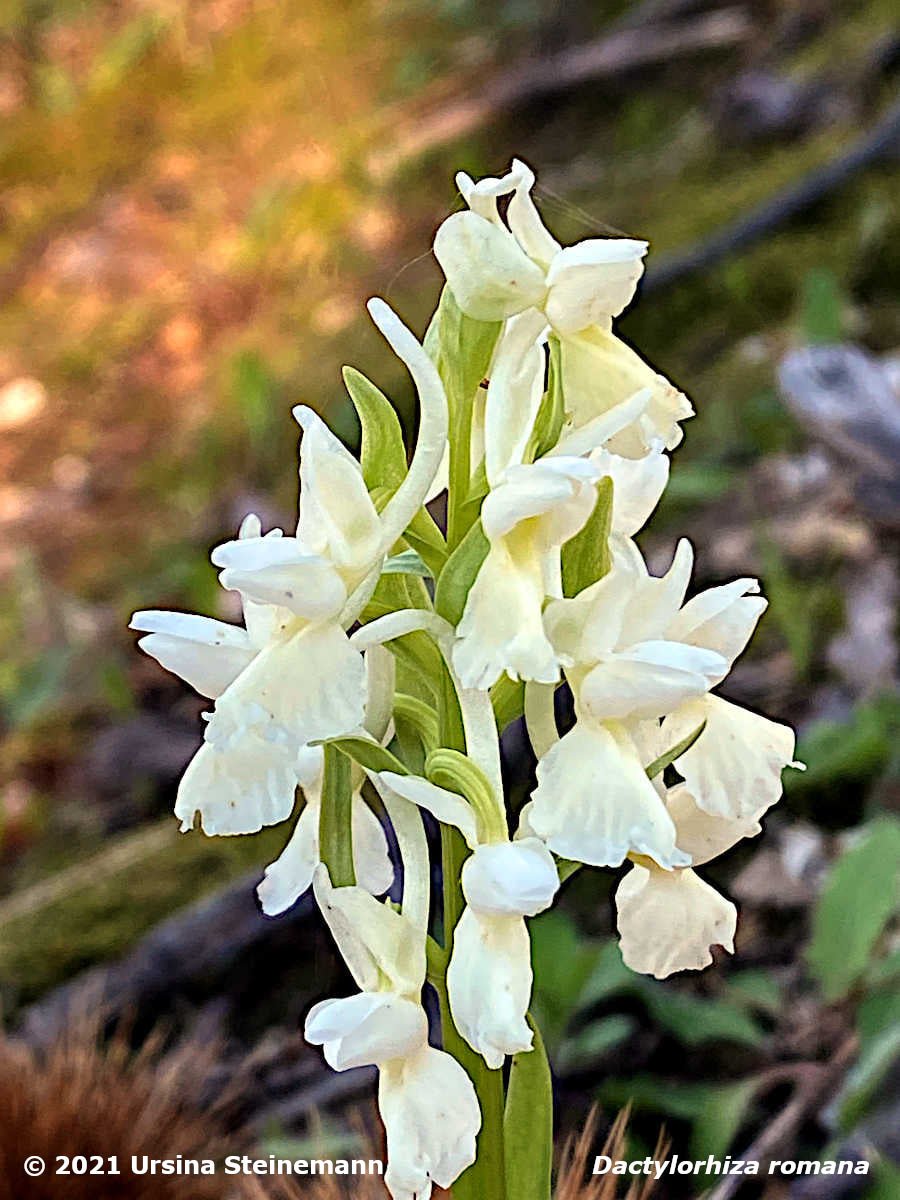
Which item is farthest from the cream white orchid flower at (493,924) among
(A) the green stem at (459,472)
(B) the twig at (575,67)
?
(B) the twig at (575,67)

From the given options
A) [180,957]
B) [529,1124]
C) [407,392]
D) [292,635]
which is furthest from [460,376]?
[407,392]

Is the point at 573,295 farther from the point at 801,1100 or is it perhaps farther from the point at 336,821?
the point at 801,1100

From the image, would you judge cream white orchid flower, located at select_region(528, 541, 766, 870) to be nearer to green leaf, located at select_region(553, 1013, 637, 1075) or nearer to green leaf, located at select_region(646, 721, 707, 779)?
green leaf, located at select_region(646, 721, 707, 779)

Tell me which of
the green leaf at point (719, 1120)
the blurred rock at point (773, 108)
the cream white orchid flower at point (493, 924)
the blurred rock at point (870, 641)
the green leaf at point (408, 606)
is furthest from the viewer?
the blurred rock at point (773, 108)

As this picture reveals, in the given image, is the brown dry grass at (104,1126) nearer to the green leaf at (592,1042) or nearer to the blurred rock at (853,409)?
the green leaf at (592,1042)

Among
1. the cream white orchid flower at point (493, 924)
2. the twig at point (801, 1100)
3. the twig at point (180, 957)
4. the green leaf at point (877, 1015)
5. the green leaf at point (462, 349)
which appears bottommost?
the twig at point (801, 1100)

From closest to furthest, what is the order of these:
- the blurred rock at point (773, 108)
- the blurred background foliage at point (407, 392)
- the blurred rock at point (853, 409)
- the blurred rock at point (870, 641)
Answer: the blurred background foliage at point (407, 392)
the blurred rock at point (870, 641)
the blurred rock at point (853, 409)
the blurred rock at point (773, 108)

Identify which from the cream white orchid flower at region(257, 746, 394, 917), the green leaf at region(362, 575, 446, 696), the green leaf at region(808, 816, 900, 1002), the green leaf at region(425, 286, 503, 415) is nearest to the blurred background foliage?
the green leaf at region(808, 816, 900, 1002)
